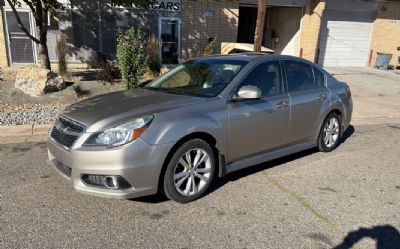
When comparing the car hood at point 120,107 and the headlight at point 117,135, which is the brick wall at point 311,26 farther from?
the headlight at point 117,135

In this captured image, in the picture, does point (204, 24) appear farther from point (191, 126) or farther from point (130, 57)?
point (191, 126)

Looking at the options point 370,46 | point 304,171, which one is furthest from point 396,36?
point 304,171

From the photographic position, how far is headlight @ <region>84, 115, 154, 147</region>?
3.68m

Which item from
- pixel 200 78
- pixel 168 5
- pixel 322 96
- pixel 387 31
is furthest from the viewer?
pixel 387 31

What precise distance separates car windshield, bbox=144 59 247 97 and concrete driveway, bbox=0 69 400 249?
3.88 feet

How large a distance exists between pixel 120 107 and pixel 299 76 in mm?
2655

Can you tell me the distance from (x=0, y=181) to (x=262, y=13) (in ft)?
23.6

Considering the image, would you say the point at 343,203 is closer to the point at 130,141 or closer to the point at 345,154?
the point at 345,154

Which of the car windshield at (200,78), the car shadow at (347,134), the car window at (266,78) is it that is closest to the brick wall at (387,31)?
the car shadow at (347,134)

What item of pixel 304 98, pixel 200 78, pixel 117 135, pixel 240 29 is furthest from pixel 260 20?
pixel 240 29

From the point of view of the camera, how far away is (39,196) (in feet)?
14.0

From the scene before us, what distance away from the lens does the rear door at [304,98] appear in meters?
5.20

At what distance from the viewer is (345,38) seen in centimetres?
1845

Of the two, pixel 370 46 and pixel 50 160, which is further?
pixel 370 46
